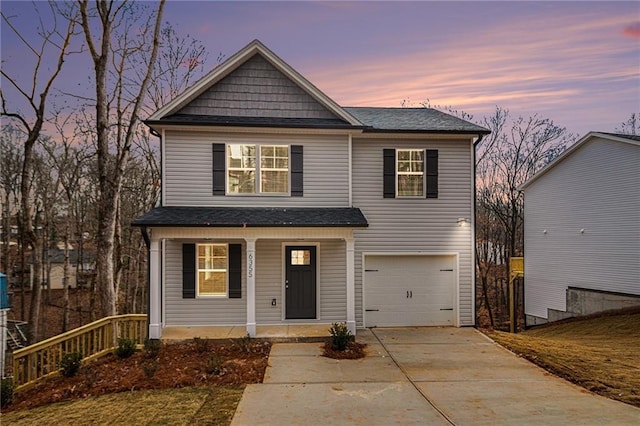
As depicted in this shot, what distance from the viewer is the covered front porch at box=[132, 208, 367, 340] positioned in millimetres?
10117

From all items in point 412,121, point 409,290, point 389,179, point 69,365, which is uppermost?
point 412,121

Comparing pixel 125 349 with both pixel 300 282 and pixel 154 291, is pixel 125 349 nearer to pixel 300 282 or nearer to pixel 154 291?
Result: pixel 154 291

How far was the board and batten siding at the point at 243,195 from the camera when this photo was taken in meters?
11.0

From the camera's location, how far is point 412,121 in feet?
40.8

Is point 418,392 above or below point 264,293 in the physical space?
below

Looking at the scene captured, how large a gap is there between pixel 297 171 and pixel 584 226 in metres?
11.7

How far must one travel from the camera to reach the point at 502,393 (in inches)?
265

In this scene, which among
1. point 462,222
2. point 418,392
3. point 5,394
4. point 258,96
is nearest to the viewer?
point 418,392

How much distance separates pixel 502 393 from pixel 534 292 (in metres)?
13.2

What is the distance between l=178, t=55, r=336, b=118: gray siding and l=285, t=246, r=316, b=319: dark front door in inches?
157

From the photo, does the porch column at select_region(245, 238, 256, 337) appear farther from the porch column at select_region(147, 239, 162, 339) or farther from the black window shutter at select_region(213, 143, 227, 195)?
the porch column at select_region(147, 239, 162, 339)

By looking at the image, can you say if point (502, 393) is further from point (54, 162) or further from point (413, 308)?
point (54, 162)

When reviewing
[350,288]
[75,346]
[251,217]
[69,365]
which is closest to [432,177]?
[350,288]

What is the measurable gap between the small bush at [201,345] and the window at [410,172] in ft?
22.0
